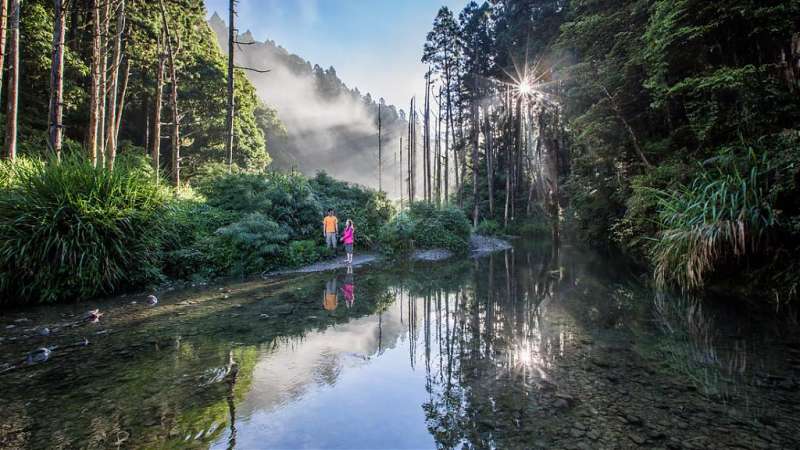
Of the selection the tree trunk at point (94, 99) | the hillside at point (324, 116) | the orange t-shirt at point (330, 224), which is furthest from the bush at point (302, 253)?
the hillside at point (324, 116)

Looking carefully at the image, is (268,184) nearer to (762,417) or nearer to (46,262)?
(46,262)

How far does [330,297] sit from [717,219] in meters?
6.18

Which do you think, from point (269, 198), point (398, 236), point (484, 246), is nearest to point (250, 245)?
point (269, 198)

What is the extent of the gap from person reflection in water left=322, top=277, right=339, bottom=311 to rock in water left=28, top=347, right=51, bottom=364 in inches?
128

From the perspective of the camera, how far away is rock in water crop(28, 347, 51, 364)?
3.65 metres

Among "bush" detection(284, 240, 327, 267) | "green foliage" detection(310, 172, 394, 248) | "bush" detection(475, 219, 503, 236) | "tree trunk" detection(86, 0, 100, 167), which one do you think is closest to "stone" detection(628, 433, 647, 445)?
"bush" detection(284, 240, 327, 267)

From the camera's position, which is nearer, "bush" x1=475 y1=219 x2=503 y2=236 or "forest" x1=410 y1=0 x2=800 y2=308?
"forest" x1=410 y1=0 x2=800 y2=308

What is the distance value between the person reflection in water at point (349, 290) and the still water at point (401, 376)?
465 mm

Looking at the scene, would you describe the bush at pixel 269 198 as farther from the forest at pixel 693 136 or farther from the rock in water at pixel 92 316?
the forest at pixel 693 136

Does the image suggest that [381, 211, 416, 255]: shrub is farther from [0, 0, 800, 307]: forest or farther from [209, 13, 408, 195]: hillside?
[209, 13, 408, 195]: hillside

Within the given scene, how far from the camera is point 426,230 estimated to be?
1540 centimetres

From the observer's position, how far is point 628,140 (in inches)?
381

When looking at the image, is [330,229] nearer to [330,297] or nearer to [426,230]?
[426,230]

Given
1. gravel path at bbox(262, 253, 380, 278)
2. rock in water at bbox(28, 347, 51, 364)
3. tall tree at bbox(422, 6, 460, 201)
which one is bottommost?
rock in water at bbox(28, 347, 51, 364)
